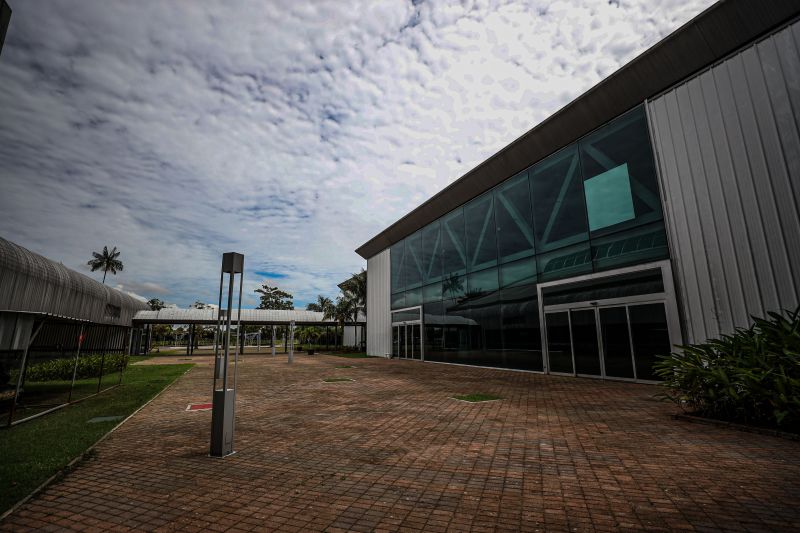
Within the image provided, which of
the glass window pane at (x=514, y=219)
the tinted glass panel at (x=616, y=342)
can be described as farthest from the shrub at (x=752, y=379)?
the glass window pane at (x=514, y=219)

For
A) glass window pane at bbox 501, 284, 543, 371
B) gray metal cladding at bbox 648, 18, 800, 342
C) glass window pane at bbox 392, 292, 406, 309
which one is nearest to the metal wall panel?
glass window pane at bbox 392, 292, 406, 309

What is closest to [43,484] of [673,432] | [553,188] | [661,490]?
[661,490]

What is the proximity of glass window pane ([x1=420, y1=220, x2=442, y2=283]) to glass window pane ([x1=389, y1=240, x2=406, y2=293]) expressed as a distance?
3.04m

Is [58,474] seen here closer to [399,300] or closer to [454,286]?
[454,286]

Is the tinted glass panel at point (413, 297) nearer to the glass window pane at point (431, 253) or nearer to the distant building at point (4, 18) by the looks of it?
the glass window pane at point (431, 253)

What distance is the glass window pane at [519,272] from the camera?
1617cm

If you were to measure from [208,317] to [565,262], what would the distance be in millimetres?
35674

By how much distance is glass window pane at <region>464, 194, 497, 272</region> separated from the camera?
18812mm

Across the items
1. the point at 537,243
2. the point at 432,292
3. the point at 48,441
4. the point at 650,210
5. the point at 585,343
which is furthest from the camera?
the point at 432,292

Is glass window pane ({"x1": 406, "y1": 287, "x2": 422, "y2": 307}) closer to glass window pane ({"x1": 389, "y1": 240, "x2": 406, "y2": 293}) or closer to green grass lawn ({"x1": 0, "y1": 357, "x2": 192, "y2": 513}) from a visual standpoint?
glass window pane ({"x1": 389, "y1": 240, "x2": 406, "y2": 293})

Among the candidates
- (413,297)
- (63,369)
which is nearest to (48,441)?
(63,369)

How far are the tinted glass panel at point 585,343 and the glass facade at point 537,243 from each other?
4cm

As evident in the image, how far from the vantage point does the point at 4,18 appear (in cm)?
291

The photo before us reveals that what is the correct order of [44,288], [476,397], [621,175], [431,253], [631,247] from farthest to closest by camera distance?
[431,253] < [44,288] < [621,175] < [631,247] < [476,397]
